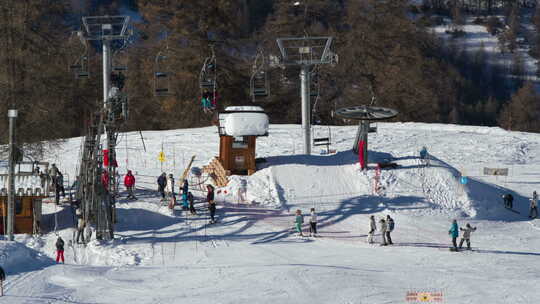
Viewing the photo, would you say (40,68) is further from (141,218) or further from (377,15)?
(377,15)

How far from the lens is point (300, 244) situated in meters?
27.8

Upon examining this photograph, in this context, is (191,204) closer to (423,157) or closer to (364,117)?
(364,117)

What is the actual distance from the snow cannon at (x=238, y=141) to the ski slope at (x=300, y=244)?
0.90 m

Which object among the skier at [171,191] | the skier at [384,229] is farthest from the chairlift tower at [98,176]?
the skier at [384,229]

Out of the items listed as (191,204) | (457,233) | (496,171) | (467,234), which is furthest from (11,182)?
(496,171)

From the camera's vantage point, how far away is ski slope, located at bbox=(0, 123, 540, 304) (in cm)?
2175

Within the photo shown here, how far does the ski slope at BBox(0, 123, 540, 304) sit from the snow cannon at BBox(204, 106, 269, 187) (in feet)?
2.94

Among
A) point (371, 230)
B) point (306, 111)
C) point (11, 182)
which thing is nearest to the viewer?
→ point (11, 182)

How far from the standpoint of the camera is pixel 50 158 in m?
43.7

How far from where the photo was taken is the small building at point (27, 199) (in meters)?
30.0

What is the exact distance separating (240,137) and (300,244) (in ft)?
28.4

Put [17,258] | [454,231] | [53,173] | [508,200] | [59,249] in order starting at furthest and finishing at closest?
[508,200] → [53,173] → [454,231] → [59,249] → [17,258]

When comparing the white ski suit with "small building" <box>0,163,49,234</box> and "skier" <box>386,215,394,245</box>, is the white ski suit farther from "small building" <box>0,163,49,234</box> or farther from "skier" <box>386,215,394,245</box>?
"small building" <box>0,163,49,234</box>

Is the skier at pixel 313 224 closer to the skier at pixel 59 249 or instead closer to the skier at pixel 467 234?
the skier at pixel 467 234
